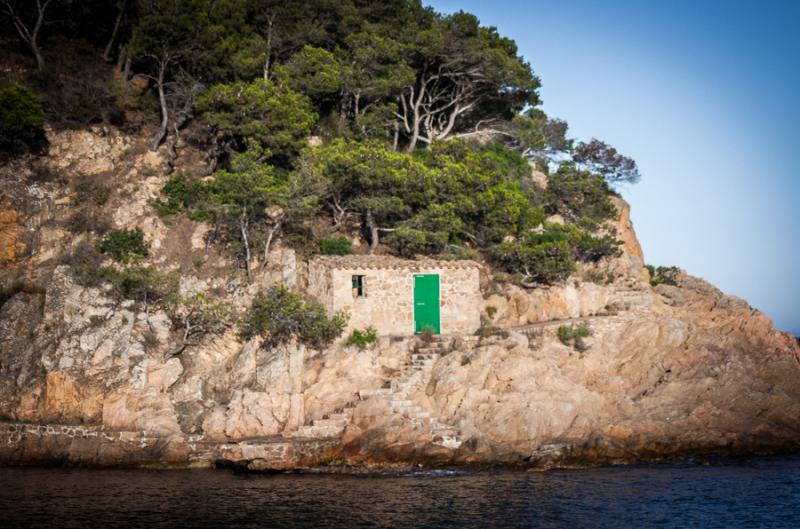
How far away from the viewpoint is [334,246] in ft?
124

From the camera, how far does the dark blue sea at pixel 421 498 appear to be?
843 inches

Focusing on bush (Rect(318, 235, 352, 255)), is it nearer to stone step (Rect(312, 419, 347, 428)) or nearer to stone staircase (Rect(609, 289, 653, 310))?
stone step (Rect(312, 419, 347, 428))

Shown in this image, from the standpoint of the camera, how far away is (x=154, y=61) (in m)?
47.0

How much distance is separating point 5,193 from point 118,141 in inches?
287

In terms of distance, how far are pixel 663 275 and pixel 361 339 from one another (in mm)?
19789

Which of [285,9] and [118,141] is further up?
[285,9]

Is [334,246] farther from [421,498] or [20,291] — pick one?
[421,498]

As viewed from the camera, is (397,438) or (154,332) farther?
(154,332)

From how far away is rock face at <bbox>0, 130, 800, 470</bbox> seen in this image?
28.5 metres

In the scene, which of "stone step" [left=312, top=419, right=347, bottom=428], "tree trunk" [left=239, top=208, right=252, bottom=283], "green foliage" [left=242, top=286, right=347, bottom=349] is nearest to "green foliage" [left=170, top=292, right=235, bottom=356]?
"green foliage" [left=242, top=286, right=347, bottom=349]

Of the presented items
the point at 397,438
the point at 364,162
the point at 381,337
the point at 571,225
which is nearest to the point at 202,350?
the point at 381,337

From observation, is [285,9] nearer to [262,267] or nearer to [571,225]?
[262,267]

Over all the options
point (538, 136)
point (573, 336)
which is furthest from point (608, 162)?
point (573, 336)

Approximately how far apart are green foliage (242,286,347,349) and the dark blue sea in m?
6.91
